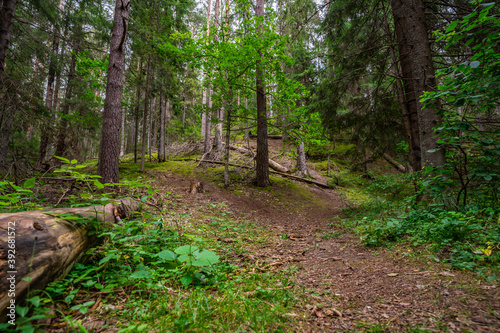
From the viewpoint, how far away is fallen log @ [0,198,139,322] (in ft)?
4.81

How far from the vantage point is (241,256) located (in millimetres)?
3430

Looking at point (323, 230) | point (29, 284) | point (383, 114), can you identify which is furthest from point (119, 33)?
point (383, 114)

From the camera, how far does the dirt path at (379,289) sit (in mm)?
1598

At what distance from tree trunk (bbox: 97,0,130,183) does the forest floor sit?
198 inches

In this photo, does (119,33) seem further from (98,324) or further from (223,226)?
(98,324)

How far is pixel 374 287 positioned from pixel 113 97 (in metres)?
7.67

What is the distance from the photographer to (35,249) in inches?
68.4

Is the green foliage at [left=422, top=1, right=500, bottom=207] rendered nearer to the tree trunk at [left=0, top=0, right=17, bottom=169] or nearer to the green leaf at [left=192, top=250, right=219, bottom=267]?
the green leaf at [left=192, top=250, right=219, bottom=267]

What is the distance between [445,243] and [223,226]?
391 centimetres

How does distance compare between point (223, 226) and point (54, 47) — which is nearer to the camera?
point (223, 226)

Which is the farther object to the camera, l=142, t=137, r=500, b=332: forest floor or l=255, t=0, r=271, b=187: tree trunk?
l=255, t=0, r=271, b=187: tree trunk

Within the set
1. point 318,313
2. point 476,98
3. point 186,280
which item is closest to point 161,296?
point 186,280

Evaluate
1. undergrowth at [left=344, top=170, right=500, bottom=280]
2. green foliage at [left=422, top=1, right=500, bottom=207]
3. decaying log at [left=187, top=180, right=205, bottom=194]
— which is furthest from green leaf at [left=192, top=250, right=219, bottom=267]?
decaying log at [left=187, top=180, right=205, bottom=194]

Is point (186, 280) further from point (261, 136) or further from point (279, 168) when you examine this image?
point (279, 168)
